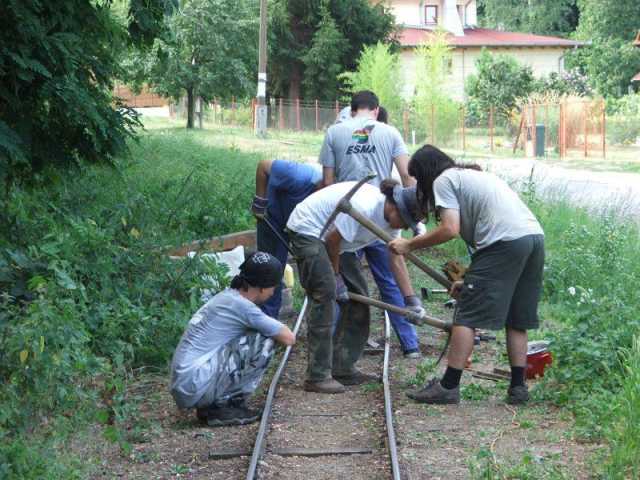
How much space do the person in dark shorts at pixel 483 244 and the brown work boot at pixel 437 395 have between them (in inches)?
2.2

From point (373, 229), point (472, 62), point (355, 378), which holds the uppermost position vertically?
point (472, 62)

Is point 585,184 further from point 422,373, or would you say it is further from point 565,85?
point 565,85

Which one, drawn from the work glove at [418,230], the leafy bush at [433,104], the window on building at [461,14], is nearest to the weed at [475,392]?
the work glove at [418,230]

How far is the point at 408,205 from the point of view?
739cm

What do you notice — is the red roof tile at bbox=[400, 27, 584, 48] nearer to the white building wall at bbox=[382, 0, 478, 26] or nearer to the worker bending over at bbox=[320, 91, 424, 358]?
the white building wall at bbox=[382, 0, 478, 26]

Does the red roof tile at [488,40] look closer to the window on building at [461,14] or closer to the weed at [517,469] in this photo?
the window on building at [461,14]

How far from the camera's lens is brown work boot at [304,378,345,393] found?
26.2ft

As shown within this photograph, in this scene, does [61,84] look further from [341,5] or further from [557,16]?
[557,16]

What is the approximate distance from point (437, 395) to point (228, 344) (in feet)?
5.24

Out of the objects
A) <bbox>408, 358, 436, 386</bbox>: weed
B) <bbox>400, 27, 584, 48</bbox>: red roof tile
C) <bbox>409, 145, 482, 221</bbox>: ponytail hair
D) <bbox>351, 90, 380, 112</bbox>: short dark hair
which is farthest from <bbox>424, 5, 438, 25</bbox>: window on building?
<bbox>409, 145, 482, 221</bbox>: ponytail hair

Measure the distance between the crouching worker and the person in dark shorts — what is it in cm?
101

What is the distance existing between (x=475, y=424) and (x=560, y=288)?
4.96 meters

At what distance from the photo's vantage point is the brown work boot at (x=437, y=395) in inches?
298

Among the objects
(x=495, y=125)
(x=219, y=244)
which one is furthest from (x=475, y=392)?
(x=495, y=125)
